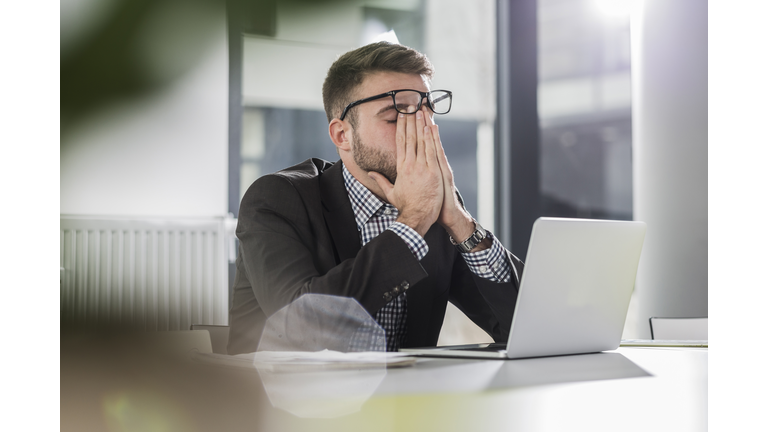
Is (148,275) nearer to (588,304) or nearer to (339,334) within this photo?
(339,334)

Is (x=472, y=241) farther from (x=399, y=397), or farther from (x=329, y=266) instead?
(x=399, y=397)

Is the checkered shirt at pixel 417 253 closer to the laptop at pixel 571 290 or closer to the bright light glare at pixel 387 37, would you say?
the laptop at pixel 571 290

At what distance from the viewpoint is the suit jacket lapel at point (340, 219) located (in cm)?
119

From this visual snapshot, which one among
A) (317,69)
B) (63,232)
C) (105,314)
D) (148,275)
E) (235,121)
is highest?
(317,69)

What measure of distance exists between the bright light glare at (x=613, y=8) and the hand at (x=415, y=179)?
79.4 inches

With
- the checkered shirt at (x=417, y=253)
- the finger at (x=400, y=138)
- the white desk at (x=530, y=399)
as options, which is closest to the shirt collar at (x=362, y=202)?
the checkered shirt at (x=417, y=253)

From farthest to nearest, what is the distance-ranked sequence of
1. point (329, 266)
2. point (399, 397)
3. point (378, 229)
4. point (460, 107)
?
point (460, 107)
point (378, 229)
point (329, 266)
point (399, 397)

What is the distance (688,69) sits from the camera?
7.19 feet

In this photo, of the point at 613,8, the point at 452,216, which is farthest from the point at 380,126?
the point at 613,8

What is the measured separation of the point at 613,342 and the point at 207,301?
1702mm

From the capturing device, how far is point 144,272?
2.20 metres

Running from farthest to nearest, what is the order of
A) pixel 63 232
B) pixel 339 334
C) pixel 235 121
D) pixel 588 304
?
1. pixel 235 121
2. pixel 63 232
3. pixel 339 334
4. pixel 588 304

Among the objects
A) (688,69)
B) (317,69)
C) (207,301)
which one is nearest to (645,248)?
(688,69)

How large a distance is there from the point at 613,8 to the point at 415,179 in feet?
7.19
